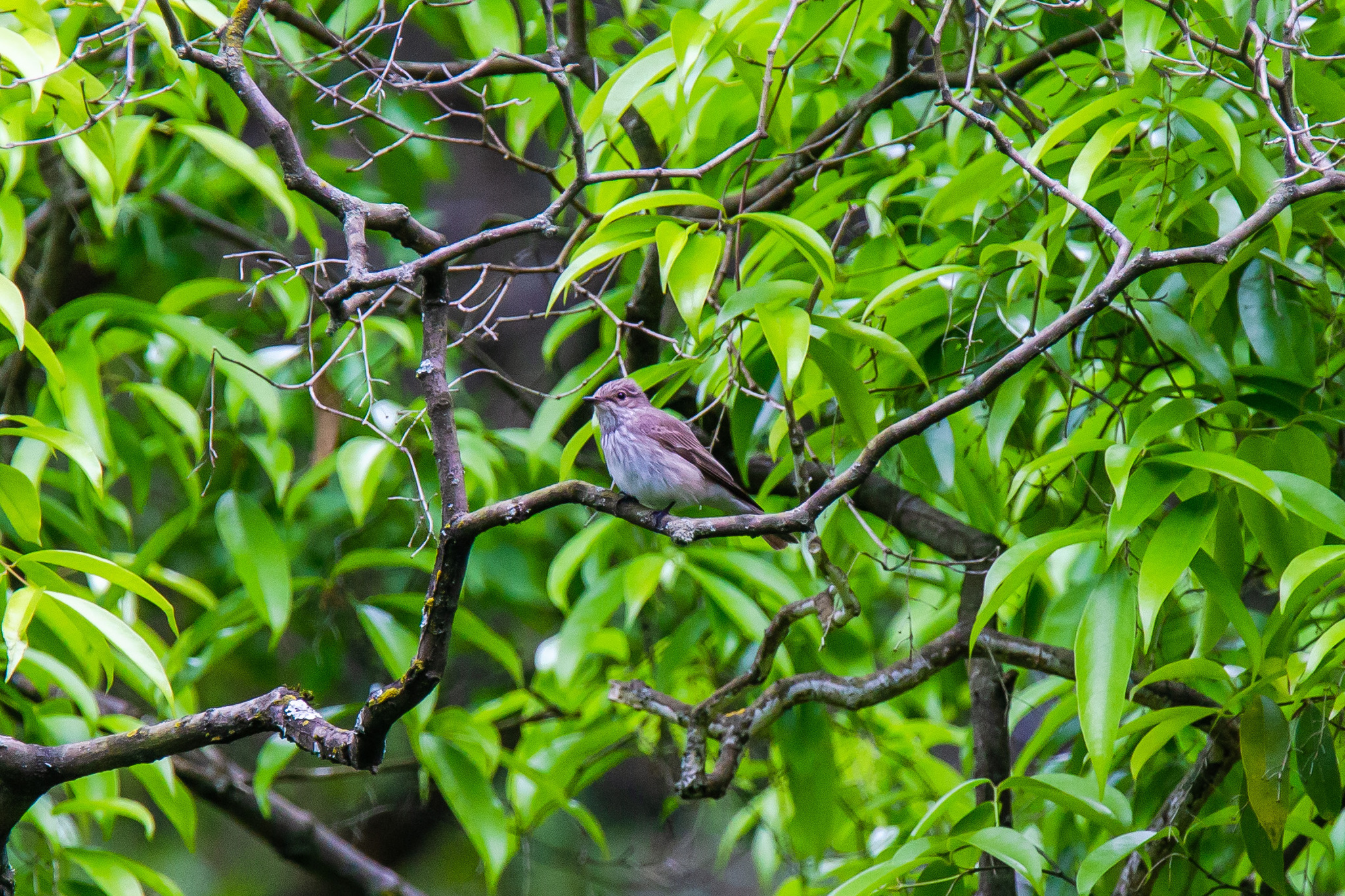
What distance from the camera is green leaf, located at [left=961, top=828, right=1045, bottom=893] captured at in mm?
2264

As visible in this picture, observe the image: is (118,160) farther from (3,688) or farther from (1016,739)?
(1016,739)

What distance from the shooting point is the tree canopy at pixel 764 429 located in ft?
7.88

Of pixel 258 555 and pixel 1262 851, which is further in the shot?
pixel 258 555

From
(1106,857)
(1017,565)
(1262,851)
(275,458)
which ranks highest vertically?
(1017,565)

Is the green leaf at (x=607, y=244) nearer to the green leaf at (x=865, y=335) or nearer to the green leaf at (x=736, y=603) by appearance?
the green leaf at (x=865, y=335)

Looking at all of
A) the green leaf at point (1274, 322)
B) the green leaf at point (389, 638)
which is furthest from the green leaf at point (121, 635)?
the green leaf at point (1274, 322)

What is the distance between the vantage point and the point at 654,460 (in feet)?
14.5

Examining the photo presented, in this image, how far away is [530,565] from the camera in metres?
4.89

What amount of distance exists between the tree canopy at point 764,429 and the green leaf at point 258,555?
0.06 feet

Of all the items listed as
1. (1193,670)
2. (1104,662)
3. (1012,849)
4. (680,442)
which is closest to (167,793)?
(680,442)

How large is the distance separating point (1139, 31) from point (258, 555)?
9.74 ft

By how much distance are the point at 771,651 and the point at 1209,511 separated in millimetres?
1364

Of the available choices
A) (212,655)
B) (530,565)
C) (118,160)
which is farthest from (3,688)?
(530,565)

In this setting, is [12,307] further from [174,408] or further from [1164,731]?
[1164,731]
